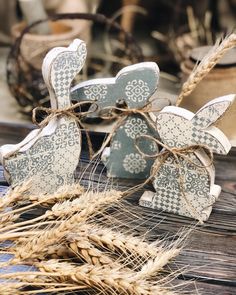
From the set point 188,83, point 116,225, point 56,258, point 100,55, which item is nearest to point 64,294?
point 56,258

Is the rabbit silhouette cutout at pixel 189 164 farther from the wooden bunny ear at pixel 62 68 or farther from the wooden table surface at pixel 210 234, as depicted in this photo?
the wooden bunny ear at pixel 62 68

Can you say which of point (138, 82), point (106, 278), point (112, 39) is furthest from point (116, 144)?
point (112, 39)

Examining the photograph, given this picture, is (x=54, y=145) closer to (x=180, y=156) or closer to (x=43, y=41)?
(x=180, y=156)

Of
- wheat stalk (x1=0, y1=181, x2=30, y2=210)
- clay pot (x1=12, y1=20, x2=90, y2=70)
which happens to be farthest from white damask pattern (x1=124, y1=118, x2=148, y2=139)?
clay pot (x1=12, y1=20, x2=90, y2=70)

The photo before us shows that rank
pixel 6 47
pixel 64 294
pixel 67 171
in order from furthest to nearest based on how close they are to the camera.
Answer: pixel 6 47 < pixel 67 171 < pixel 64 294

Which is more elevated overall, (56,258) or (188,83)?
(188,83)

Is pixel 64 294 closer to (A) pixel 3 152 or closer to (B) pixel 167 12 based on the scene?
(A) pixel 3 152

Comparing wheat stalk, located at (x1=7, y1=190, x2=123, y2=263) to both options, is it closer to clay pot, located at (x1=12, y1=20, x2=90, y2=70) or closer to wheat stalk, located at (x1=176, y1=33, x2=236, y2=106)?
wheat stalk, located at (x1=176, y1=33, x2=236, y2=106)
